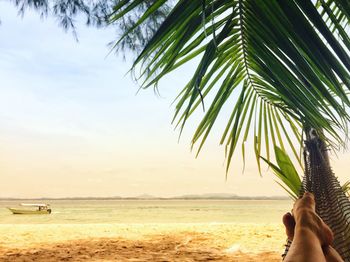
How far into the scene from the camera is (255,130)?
105 centimetres

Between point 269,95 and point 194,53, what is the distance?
32 cm

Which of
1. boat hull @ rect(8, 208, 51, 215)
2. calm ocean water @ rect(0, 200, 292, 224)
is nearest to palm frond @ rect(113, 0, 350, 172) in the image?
calm ocean water @ rect(0, 200, 292, 224)

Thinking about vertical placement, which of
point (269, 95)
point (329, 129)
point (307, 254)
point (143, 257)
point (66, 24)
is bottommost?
point (143, 257)

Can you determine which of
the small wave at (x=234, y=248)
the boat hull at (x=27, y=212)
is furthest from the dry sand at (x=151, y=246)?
the boat hull at (x=27, y=212)

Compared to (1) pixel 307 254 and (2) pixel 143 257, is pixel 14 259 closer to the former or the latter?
(2) pixel 143 257

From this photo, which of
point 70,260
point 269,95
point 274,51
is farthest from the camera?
point 70,260

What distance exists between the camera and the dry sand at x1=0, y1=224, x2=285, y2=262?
367 cm

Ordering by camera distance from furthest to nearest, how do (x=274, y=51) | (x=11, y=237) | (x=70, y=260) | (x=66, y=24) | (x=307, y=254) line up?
(x=11, y=237) < (x=70, y=260) < (x=66, y=24) < (x=307, y=254) < (x=274, y=51)

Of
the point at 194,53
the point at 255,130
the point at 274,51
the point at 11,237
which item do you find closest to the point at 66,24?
the point at 255,130

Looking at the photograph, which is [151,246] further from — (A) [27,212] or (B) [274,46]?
(A) [27,212]

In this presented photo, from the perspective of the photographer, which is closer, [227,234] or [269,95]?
[269,95]

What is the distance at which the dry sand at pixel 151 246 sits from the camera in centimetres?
367

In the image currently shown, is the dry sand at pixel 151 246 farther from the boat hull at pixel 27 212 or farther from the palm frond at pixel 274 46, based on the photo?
the boat hull at pixel 27 212

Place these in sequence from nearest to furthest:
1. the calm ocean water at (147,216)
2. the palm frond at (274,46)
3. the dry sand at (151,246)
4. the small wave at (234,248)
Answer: the palm frond at (274,46) < the dry sand at (151,246) < the small wave at (234,248) < the calm ocean water at (147,216)
